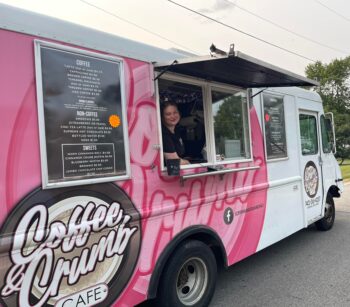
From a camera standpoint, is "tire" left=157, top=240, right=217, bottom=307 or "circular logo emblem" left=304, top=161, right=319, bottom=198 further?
"circular logo emblem" left=304, top=161, right=319, bottom=198

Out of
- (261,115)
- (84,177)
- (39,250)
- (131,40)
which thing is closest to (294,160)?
(261,115)

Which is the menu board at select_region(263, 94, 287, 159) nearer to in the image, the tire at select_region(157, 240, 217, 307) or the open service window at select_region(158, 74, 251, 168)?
the open service window at select_region(158, 74, 251, 168)

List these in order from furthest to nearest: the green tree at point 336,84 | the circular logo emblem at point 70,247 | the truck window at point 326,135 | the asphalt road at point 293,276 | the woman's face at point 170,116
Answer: the green tree at point 336,84
the truck window at point 326,135
the asphalt road at point 293,276
the woman's face at point 170,116
the circular logo emblem at point 70,247

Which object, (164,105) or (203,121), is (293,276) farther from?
(164,105)

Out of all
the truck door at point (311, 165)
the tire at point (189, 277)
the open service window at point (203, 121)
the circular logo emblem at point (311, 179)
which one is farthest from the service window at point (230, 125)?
the circular logo emblem at point (311, 179)

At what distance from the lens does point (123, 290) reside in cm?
280

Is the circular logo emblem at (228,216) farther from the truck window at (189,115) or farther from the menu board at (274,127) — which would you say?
the menu board at (274,127)

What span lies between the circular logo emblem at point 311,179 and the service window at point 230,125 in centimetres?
177

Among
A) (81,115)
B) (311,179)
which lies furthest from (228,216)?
(311,179)

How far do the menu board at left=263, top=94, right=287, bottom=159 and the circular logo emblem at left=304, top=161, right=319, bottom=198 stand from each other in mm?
762

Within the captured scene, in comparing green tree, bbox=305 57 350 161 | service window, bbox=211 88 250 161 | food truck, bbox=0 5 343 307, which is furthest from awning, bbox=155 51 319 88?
green tree, bbox=305 57 350 161

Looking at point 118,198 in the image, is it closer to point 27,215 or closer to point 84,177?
point 84,177

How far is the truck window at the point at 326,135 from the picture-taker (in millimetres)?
6275

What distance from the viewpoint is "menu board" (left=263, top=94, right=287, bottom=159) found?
464 centimetres
